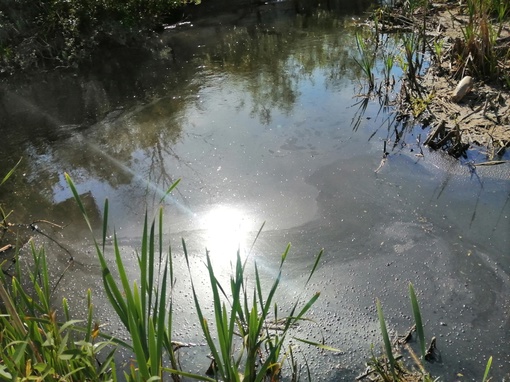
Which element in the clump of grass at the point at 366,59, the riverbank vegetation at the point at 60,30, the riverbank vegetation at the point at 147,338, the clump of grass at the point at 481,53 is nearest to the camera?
the riverbank vegetation at the point at 147,338

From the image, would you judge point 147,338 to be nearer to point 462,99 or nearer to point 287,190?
point 287,190

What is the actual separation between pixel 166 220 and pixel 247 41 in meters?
3.52

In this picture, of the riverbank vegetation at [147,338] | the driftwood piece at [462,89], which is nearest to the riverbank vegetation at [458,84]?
the driftwood piece at [462,89]

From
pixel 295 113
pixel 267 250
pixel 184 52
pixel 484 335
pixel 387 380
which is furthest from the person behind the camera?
pixel 184 52

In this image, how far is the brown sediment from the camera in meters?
3.37

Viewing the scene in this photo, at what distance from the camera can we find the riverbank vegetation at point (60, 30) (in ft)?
18.4

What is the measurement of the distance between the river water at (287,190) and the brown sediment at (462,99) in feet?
0.64

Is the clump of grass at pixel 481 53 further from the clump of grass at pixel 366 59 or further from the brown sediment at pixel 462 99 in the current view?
the clump of grass at pixel 366 59

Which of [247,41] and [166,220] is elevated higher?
[247,41]

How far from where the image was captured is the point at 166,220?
2893mm

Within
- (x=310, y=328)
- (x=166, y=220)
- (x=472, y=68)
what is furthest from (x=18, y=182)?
(x=472, y=68)

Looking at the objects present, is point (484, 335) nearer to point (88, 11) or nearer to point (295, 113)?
point (295, 113)

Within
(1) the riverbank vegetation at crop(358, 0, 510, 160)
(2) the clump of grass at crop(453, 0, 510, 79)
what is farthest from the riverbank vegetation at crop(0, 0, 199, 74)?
(2) the clump of grass at crop(453, 0, 510, 79)

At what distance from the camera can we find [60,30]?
5766 millimetres
